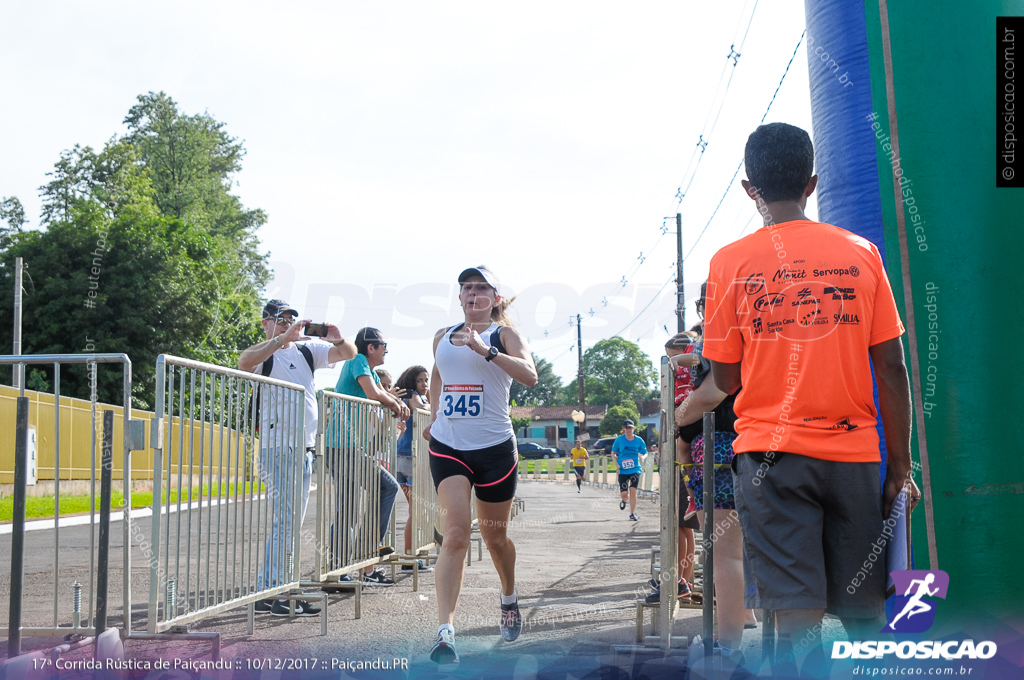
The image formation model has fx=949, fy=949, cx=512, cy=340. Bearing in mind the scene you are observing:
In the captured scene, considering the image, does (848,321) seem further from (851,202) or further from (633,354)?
(633,354)

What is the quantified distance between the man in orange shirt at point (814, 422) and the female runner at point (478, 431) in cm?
209

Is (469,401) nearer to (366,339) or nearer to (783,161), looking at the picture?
(783,161)

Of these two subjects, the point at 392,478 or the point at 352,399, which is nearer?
the point at 352,399

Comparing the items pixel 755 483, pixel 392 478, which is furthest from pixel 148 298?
pixel 755 483

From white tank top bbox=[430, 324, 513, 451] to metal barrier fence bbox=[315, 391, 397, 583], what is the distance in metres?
1.69

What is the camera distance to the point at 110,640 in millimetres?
4020

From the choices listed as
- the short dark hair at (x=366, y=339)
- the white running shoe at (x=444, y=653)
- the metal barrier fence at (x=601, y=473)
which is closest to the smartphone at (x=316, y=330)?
the short dark hair at (x=366, y=339)

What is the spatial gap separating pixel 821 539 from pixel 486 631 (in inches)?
119

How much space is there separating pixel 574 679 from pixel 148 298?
35.8 m

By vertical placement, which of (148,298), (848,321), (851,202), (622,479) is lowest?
(622,479)

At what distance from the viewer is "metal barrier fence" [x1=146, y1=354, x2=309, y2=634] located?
4387 millimetres

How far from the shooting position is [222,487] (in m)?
4.96

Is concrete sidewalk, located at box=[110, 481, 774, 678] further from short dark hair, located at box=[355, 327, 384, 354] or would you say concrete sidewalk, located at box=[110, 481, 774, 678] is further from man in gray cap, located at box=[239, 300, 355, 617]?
short dark hair, located at box=[355, 327, 384, 354]

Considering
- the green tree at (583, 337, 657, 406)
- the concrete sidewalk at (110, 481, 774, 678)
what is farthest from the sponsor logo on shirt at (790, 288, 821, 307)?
the green tree at (583, 337, 657, 406)
